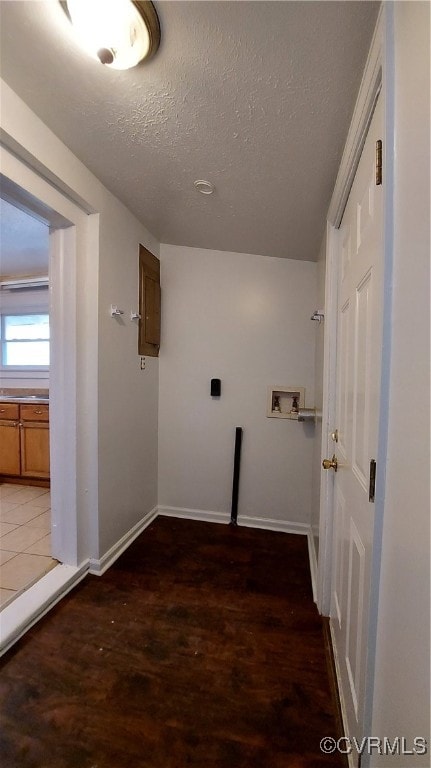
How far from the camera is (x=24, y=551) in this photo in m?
2.03

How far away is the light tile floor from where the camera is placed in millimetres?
1725

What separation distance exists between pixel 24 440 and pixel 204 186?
9.92 ft

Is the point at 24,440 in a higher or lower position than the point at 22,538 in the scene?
higher

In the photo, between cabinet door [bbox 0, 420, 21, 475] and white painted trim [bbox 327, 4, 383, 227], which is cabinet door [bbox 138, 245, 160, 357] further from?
cabinet door [bbox 0, 420, 21, 475]

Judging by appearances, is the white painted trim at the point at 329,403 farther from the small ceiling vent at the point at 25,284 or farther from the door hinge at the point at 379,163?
the small ceiling vent at the point at 25,284

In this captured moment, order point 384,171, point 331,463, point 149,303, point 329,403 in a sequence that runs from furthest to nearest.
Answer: point 149,303
point 329,403
point 331,463
point 384,171

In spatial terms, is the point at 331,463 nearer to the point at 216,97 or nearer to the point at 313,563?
the point at 313,563

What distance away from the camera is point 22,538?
2.19m

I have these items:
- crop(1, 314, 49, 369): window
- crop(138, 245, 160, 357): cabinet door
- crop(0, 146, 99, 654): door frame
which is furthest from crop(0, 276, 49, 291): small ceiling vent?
crop(0, 146, 99, 654): door frame

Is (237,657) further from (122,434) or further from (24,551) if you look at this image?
(24,551)

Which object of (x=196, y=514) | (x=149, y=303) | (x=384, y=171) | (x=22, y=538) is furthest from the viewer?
(x=196, y=514)

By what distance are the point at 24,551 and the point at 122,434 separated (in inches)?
40.2

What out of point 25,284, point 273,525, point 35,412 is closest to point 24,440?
point 35,412

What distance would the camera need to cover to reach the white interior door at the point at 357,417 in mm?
829
